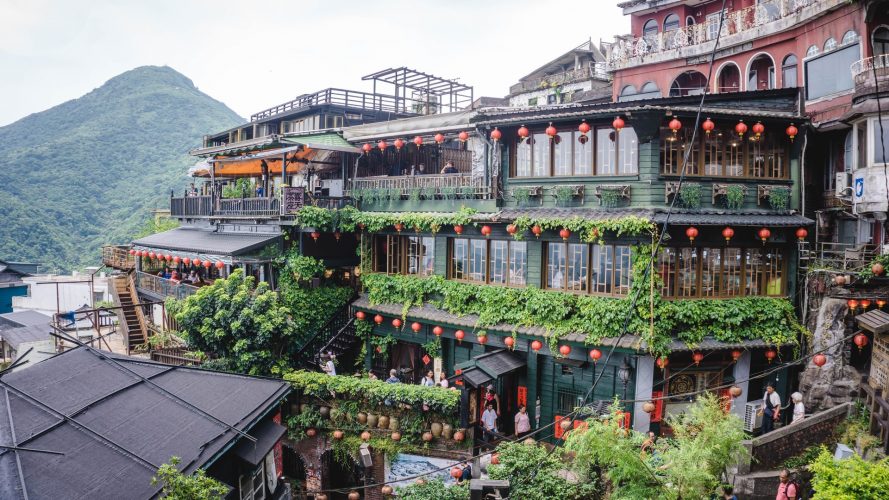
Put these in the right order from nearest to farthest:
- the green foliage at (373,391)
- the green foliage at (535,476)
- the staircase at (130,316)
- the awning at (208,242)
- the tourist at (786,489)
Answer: the tourist at (786,489), the green foliage at (535,476), the green foliage at (373,391), the awning at (208,242), the staircase at (130,316)

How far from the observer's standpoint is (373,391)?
63.5 feet

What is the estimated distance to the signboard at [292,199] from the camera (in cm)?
2438

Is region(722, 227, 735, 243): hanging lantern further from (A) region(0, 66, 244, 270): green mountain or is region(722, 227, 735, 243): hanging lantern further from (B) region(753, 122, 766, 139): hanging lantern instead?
(A) region(0, 66, 244, 270): green mountain

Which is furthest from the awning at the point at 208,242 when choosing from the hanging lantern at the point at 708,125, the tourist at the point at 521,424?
the hanging lantern at the point at 708,125

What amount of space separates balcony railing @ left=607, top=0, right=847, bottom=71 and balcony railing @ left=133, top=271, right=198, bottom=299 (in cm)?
2320

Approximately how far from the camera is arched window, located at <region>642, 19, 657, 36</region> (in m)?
31.4

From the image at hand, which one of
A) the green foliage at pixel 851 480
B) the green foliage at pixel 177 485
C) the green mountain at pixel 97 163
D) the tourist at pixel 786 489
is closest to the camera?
the green foliage at pixel 177 485

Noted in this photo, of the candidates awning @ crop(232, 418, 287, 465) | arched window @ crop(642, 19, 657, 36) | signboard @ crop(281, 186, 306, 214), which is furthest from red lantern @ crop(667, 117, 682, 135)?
arched window @ crop(642, 19, 657, 36)

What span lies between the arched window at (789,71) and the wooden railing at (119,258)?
3296 centimetres

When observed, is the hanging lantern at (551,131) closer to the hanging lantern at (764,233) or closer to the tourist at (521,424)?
the hanging lantern at (764,233)

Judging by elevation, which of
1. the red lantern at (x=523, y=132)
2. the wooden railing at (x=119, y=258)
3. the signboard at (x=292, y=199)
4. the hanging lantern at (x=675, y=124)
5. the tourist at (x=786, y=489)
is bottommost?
the tourist at (x=786, y=489)

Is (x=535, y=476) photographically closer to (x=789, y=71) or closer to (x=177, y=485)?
(x=177, y=485)

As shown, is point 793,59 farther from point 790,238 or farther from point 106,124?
point 106,124

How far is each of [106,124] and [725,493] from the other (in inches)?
3490
